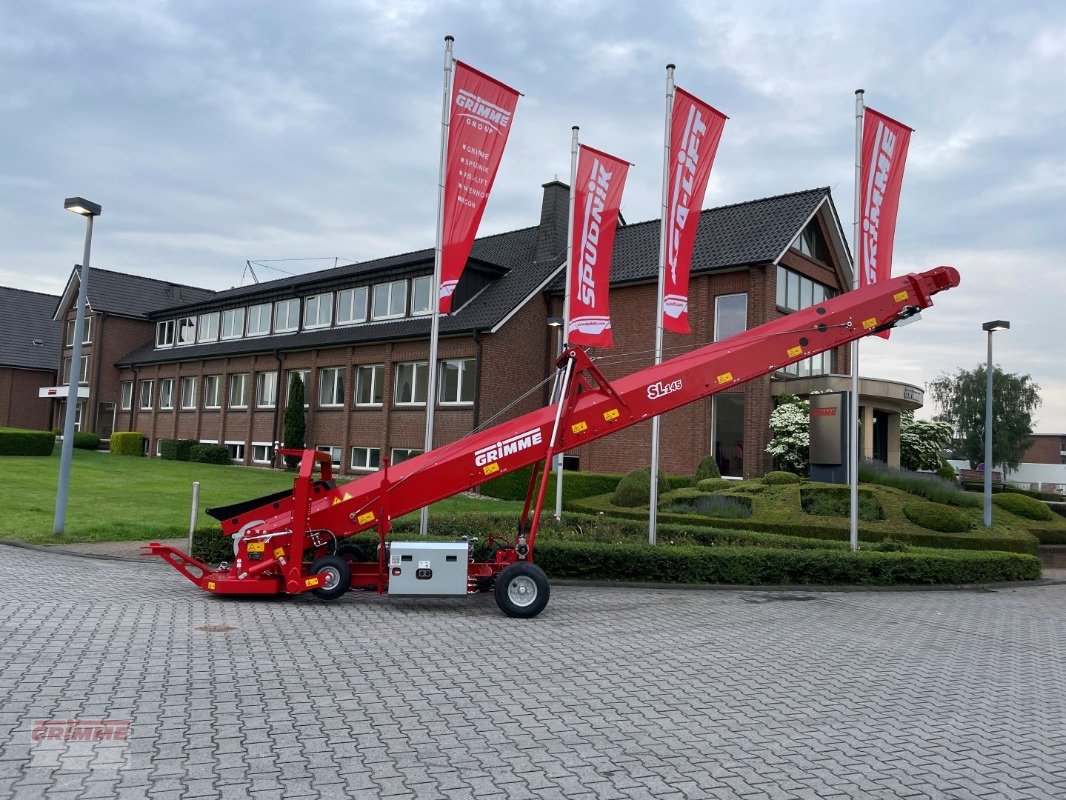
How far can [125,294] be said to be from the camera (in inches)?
1884

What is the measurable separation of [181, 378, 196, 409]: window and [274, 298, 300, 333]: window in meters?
6.41

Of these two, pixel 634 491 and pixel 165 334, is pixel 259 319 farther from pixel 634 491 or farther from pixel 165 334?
pixel 634 491

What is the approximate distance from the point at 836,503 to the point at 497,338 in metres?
13.3

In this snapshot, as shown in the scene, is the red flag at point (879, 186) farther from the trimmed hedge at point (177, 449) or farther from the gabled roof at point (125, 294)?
the gabled roof at point (125, 294)

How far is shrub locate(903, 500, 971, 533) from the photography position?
18.5 m

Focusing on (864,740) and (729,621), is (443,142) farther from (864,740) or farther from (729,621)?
(864,740)

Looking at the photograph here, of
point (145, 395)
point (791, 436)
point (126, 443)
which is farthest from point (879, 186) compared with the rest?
point (145, 395)

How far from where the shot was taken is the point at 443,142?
13727 mm

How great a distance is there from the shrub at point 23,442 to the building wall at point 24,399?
782 inches

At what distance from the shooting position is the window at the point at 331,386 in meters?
33.2

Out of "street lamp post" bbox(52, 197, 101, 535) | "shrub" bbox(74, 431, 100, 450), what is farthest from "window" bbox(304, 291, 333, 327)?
"street lamp post" bbox(52, 197, 101, 535)

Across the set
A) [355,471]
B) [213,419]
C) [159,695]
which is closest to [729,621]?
[159,695]

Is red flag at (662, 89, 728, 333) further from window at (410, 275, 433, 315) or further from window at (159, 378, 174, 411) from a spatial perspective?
window at (159, 378, 174, 411)

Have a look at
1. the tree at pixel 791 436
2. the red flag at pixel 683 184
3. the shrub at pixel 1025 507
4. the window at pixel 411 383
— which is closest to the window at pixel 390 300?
the window at pixel 411 383
